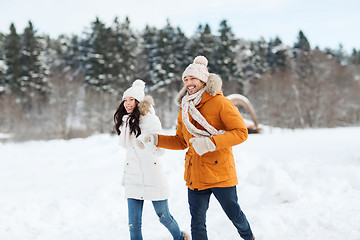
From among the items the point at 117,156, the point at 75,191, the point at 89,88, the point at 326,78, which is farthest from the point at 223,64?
the point at 75,191

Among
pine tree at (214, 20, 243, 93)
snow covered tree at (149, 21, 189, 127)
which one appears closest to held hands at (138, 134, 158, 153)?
snow covered tree at (149, 21, 189, 127)

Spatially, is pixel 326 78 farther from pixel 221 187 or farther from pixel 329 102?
pixel 221 187

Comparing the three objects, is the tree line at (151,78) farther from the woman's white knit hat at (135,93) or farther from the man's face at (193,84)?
the man's face at (193,84)

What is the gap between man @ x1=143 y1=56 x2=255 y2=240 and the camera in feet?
8.09

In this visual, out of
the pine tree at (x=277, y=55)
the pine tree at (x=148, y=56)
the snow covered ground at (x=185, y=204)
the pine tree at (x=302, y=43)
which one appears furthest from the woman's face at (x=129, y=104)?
the pine tree at (x=302, y=43)

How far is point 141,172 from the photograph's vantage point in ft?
10.2

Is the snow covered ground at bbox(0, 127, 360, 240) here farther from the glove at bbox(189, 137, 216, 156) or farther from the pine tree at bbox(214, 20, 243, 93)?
the pine tree at bbox(214, 20, 243, 93)

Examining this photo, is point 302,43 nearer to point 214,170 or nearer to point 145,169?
point 145,169

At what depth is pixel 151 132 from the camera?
3.10 m

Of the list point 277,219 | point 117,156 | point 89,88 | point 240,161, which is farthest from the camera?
point 89,88

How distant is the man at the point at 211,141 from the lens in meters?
2.46

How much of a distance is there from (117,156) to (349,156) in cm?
705

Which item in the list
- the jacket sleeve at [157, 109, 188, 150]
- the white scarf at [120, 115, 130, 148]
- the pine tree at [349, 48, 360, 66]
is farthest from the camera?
the pine tree at [349, 48, 360, 66]

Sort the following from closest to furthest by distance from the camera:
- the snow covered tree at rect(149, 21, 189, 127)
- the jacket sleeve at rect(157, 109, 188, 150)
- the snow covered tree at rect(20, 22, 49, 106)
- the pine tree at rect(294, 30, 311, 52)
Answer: the jacket sleeve at rect(157, 109, 188, 150), the snow covered tree at rect(20, 22, 49, 106), the snow covered tree at rect(149, 21, 189, 127), the pine tree at rect(294, 30, 311, 52)
